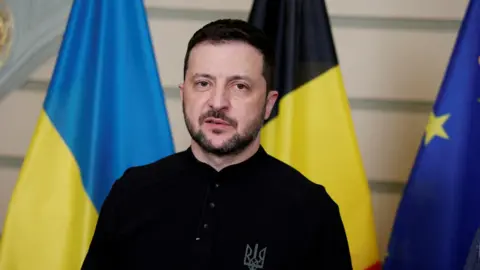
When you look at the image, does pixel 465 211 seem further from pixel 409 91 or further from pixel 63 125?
pixel 63 125

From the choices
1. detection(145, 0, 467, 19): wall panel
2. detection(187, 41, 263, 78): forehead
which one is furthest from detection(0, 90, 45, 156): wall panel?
detection(187, 41, 263, 78): forehead

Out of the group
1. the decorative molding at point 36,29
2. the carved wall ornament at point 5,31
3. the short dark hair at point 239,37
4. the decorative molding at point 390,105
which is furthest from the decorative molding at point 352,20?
the short dark hair at point 239,37

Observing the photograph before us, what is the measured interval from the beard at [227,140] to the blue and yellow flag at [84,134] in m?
0.34

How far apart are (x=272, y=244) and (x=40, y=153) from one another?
55cm

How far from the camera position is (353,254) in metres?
1.22

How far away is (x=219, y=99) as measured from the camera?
2.94 feet

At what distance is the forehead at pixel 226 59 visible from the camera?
0.91 meters

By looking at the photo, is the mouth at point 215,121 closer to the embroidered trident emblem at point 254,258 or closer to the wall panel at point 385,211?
the embroidered trident emblem at point 254,258

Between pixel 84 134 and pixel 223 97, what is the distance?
1.42ft

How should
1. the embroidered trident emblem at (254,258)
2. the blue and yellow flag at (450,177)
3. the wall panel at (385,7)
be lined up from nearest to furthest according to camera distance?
the embroidered trident emblem at (254,258) → the blue and yellow flag at (450,177) → the wall panel at (385,7)

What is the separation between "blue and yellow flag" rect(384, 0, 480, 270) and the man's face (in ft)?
1.44

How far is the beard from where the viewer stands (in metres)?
0.90

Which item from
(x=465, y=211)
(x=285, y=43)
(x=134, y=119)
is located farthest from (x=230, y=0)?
(x=465, y=211)

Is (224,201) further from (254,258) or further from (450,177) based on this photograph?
(450,177)
